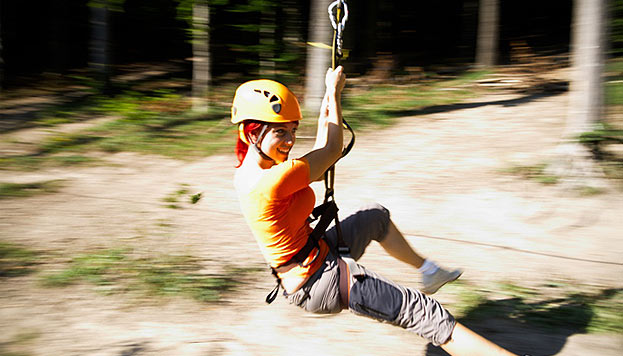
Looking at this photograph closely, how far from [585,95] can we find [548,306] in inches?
121

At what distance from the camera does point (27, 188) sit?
22.6 feet

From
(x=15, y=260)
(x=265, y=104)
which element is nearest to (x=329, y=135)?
(x=265, y=104)

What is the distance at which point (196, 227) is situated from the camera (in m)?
5.66

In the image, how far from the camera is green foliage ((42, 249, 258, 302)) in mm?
4363

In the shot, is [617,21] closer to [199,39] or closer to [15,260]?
[199,39]

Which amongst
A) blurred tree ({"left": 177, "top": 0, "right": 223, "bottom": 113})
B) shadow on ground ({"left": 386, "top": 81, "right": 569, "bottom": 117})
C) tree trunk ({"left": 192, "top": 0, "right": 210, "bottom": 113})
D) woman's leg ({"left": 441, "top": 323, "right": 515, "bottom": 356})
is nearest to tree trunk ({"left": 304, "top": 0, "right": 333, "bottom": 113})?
shadow on ground ({"left": 386, "top": 81, "right": 569, "bottom": 117})

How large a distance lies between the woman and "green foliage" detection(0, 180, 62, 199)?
14.4ft

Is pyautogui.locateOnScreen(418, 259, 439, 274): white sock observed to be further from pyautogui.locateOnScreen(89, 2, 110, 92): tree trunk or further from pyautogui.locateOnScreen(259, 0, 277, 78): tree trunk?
pyautogui.locateOnScreen(89, 2, 110, 92): tree trunk

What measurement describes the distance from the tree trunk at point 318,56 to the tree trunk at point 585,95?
347 centimetres

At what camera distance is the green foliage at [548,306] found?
3788 mm

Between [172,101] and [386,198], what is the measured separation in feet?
21.4

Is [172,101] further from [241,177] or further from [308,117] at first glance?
[241,177]

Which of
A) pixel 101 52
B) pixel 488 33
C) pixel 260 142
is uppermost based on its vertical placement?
pixel 488 33

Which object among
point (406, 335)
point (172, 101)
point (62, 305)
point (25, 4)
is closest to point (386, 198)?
point (406, 335)
